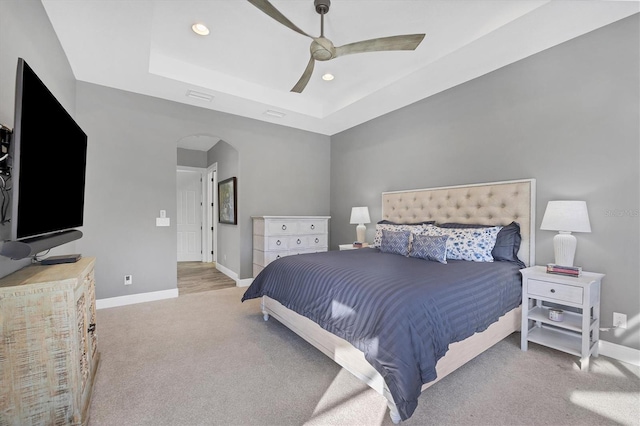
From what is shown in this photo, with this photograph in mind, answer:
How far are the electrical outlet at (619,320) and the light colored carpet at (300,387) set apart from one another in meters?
0.29

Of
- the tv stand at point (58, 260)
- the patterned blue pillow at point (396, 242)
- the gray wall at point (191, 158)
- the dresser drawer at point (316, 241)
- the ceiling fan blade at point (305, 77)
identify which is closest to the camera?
the tv stand at point (58, 260)

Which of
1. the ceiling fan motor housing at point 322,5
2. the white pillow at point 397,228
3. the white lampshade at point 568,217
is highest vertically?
the ceiling fan motor housing at point 322,5

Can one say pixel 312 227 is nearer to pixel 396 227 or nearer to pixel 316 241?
pixel 316 241

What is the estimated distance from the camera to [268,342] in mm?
2557

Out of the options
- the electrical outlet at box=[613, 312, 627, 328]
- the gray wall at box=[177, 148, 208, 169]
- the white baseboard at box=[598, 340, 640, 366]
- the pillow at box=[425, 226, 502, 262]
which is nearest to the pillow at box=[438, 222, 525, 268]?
the pillow at box=[425, 226, 502, 262]

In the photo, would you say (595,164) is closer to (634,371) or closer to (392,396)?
(634,371)

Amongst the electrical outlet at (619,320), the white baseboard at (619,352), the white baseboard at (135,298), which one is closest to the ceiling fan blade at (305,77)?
the white baseboard at (135,298)

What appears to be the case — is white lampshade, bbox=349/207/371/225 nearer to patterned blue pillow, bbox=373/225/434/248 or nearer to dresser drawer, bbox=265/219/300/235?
patterned blue pillow, bbox=373/225/434/248

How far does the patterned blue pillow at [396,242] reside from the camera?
3.18m

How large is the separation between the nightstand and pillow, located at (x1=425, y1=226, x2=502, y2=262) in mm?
348

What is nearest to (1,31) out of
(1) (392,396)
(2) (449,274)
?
(1) (392,396)

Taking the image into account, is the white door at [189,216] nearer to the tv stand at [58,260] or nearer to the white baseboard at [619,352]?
the tv stand at [58,260]

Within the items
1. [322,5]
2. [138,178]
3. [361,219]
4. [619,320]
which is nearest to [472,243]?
[619,320]

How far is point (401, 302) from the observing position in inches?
65.7
